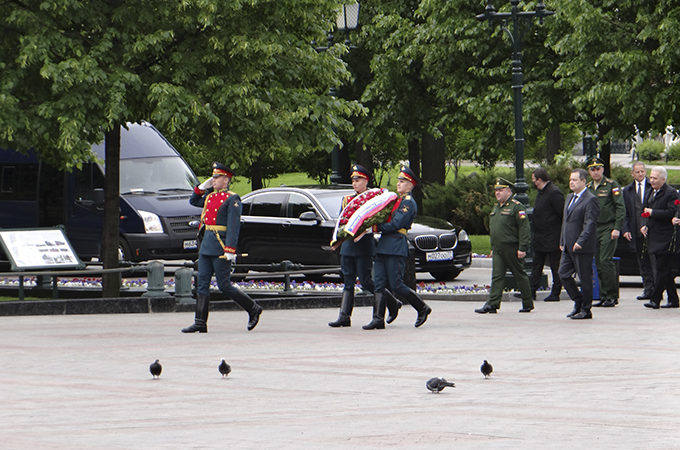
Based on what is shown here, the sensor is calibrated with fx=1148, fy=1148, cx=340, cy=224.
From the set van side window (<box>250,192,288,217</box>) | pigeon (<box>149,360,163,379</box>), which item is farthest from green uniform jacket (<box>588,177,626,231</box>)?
pigeon (<box>149,360,163,379</box>)

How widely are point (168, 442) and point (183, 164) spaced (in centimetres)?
1474

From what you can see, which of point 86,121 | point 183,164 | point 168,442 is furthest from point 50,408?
point 183,164

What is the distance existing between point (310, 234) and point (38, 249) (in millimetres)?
4517

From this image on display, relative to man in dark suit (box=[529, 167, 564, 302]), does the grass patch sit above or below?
below

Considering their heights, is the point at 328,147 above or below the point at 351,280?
above

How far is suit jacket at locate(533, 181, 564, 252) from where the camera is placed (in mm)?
15141

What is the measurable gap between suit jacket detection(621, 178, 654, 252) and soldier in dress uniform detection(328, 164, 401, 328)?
4026mm

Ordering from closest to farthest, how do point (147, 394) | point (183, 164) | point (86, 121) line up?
point (147, 394) → point (86, 121) → point (183, 164)

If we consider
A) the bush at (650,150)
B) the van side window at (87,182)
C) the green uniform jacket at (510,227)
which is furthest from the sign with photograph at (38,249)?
the bush at (650,150)

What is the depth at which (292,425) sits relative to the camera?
684cm

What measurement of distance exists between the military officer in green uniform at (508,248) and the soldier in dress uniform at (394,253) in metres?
1.83

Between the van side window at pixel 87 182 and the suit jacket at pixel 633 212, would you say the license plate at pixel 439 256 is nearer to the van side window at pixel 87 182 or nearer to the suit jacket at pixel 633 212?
the suit jacket at pixel 633 212

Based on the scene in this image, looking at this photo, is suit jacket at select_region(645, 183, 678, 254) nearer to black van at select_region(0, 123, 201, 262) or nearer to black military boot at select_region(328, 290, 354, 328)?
black military boot at select_region(328, 290, 354, 328)

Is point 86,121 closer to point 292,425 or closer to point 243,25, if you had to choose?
point 243,25
